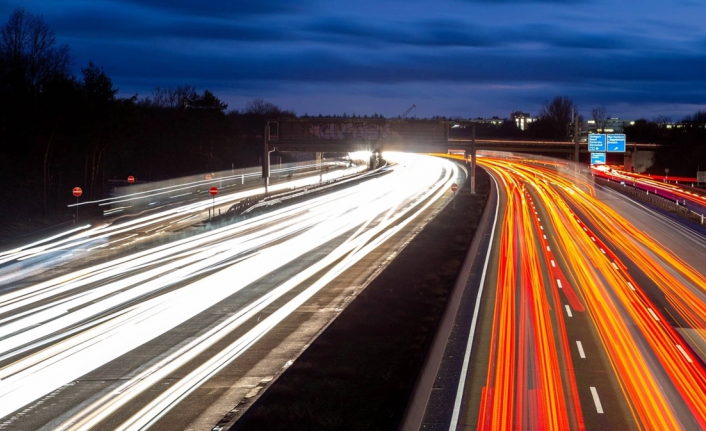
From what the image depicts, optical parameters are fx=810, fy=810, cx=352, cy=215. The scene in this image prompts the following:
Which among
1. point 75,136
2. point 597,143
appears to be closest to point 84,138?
point 75,136

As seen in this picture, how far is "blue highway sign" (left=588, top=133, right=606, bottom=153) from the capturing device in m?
81.0

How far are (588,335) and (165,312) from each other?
11.4m

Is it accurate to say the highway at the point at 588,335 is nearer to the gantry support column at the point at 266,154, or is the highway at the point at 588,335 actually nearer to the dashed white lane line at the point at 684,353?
the dashed white lane line at the point at 684,353

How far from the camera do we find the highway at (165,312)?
14711mm

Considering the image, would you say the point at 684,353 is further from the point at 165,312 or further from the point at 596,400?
the point at 165,312

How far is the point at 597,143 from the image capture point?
81.4m

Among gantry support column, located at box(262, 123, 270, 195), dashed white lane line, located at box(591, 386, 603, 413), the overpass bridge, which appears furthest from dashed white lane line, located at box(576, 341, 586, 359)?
the overpass bridge

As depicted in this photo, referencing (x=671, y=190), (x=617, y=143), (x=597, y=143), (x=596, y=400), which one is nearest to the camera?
(x=596, y=400)

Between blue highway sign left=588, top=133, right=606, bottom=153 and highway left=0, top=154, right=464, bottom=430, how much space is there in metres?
39.8

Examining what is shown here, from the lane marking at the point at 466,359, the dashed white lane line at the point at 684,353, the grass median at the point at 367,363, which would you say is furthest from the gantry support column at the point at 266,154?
the dashed white lane line at the point at 684,353

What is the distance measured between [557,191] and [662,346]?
61061 mm

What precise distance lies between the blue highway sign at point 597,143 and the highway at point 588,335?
3550 cm

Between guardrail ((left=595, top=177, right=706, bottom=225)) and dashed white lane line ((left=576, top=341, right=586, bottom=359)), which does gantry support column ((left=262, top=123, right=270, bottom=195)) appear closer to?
guardrail ((left=595, top=177, right=706, bottom=225))

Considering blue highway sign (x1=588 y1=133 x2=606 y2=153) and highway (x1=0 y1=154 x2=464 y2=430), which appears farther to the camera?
blue highway sign (x1=588 y1=133 x2=606 y2=153)
